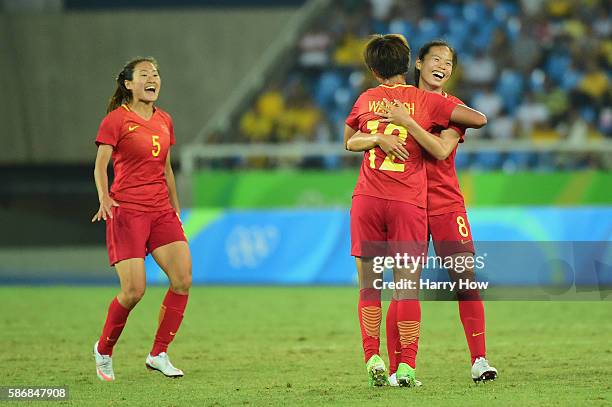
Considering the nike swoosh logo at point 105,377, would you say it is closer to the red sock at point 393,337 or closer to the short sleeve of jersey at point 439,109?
the red sock at point 393,337

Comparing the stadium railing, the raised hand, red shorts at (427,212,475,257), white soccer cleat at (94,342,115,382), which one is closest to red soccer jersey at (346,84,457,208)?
red shorts at (427,212,475,257)

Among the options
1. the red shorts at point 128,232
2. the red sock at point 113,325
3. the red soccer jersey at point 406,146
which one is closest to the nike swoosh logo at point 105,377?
the red sock at point 113,325

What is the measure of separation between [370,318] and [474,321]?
68 centimetres

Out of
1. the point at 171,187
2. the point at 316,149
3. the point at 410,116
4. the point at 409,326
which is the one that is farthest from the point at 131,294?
the point at 316,149

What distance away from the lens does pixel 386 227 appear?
700 cm

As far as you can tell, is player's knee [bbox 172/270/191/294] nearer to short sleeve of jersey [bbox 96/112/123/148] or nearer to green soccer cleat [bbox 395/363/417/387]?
short sleeve of jersey [bbox 96/112/123/148]

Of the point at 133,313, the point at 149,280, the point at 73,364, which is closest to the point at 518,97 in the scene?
the point at 149,280

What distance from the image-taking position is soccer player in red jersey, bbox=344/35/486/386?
690cm

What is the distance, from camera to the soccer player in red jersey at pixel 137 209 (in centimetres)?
790

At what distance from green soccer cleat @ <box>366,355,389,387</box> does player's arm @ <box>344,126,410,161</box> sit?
1.26 meters

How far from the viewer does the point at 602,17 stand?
2153cm

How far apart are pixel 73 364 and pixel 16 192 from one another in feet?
56.4

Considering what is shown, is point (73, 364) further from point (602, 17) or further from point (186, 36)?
point (186, 36)

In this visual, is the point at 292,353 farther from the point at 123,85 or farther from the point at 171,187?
the point at 123,85
